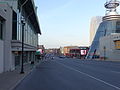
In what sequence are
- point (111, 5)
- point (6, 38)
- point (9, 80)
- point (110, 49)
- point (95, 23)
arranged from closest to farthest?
point (9, 80) < point (6, 38) < point (110, 49) < point (111, 5) < point (95, 23)

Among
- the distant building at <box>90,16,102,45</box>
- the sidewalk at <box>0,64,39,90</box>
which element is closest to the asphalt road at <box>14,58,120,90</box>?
the sidewalk at <box>0,64,39,90</box>

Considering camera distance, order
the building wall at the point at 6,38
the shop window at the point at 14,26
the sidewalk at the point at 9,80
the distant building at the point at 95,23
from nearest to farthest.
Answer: the sidewalk at the point at 9,80 < the building wall at the point at 6,38 < the shop window at the point at 14,26 < the distant building at the point at 95,23

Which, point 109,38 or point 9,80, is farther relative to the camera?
point 109,38

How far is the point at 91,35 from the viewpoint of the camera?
185m

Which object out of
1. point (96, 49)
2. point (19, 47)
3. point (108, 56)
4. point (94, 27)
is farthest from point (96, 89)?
point (94, 27)

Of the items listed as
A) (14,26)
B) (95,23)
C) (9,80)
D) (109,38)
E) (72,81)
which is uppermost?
(95,23)

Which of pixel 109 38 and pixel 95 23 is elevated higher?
pixel 95 23

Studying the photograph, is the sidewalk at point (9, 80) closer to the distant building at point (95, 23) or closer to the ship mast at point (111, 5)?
the ship mast at point (111, 5)

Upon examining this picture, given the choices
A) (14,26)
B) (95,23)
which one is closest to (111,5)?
(95,23)

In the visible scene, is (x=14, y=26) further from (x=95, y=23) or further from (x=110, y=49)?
(x=95, y=23)

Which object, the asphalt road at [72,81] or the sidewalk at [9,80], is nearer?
the sidewalk at [9,80]

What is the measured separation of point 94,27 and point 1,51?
516 feet

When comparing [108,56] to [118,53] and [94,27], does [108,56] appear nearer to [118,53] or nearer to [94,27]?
[118,53]

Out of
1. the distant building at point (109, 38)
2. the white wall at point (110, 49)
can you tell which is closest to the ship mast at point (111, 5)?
the distant building at point (109, 38)
